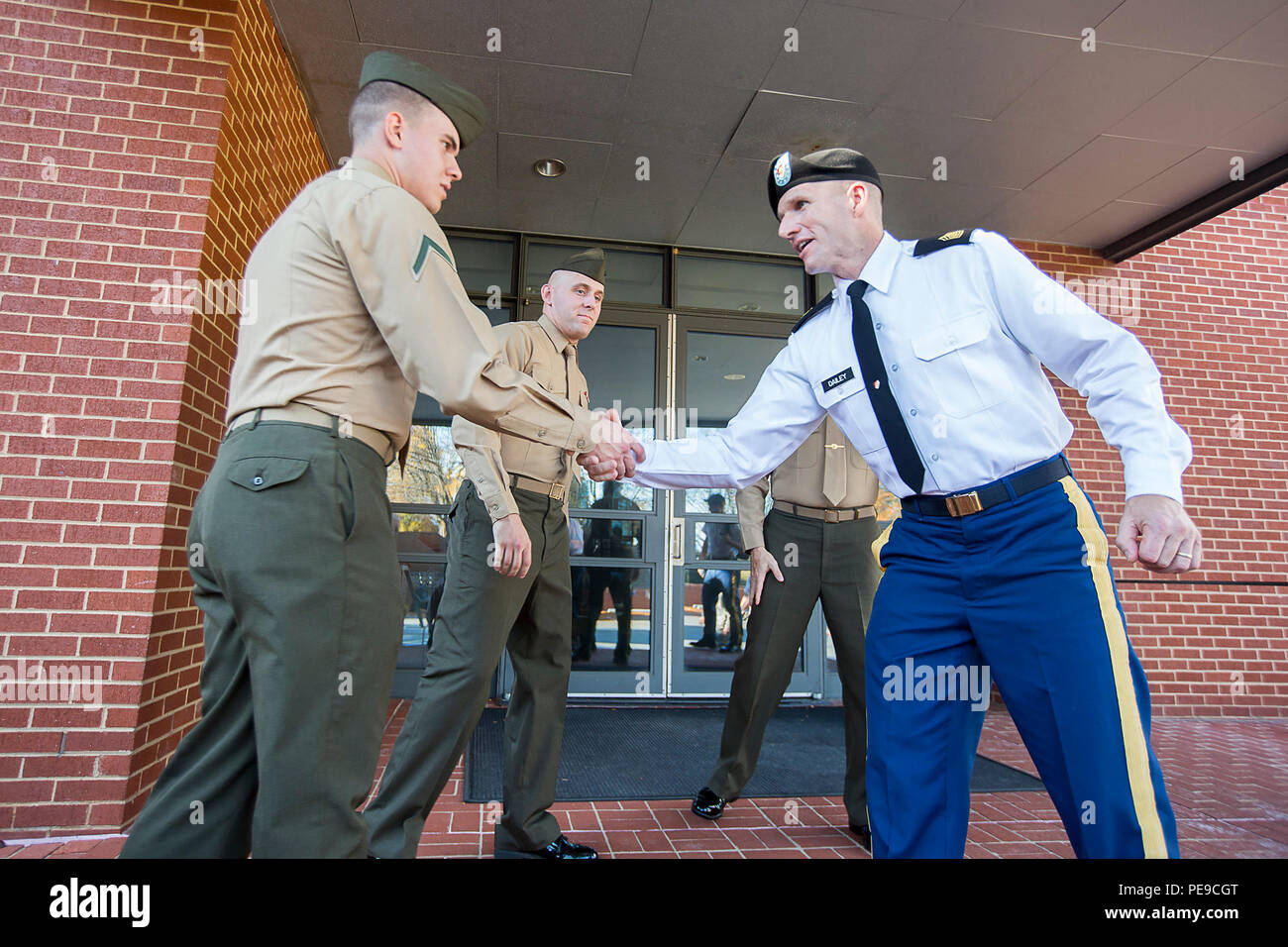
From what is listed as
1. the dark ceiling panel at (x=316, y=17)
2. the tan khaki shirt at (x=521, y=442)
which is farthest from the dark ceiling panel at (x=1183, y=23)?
the dark ceiling panel at (x=316, y=17)

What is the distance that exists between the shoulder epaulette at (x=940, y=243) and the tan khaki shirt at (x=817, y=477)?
134 cm

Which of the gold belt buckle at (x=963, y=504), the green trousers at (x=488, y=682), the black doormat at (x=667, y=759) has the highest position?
the gold belt buckle at (x=963, y=504)

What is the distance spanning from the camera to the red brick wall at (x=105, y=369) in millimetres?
2502

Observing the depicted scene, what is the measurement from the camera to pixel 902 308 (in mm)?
1676

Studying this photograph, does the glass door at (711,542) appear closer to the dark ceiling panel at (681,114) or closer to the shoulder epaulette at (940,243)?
the dark ceiling panel at (681,114)

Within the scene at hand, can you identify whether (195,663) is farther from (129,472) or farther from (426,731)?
(426,731)

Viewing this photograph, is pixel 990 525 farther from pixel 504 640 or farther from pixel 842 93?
pixel 842 93

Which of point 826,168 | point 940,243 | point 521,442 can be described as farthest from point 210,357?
point 940,243

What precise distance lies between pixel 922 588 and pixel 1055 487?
1.10ft

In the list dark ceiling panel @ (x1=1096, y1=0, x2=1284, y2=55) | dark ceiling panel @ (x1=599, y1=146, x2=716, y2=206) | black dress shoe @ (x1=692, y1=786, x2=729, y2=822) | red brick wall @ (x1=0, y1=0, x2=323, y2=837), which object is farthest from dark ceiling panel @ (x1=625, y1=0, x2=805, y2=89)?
black dress shoe @ (x1=692, y1=786, x2=729, y2=822)

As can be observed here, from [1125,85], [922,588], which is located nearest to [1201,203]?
[1125,85]

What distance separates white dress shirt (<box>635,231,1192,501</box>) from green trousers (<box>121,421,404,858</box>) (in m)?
1.18

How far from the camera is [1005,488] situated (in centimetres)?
147
